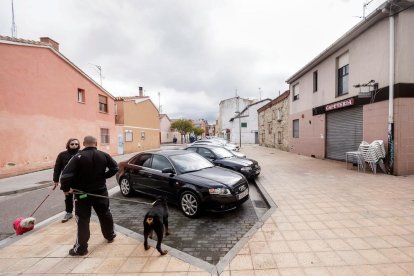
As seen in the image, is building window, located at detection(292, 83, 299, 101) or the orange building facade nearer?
the orange building facade

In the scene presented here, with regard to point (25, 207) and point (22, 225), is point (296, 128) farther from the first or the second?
point (22, 225)

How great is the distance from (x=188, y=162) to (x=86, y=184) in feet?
9.16

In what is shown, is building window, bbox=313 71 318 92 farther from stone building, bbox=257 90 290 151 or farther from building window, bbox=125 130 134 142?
building window, bbox=125 130 134 142

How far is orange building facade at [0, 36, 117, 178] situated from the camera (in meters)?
9.99

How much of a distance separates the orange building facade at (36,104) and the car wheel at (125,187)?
7.35 m

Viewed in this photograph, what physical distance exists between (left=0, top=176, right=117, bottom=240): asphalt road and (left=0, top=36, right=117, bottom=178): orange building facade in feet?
14.0

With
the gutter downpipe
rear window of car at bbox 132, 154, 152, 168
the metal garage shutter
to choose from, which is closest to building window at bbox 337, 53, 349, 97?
the metal garage shutter

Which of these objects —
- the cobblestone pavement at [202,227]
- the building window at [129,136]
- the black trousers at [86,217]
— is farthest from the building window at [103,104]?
the black trousers at [86,217]

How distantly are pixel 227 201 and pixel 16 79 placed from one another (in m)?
11.9

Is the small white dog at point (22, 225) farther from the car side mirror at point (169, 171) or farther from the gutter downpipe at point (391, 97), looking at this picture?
the gutter downpipe at point (391, 97)

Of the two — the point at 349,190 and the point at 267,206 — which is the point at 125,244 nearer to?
the point at 267,206

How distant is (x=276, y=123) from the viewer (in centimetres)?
2362

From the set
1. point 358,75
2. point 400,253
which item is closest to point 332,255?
point 400,253

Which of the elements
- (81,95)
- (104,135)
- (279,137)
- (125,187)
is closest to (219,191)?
(125,187)
